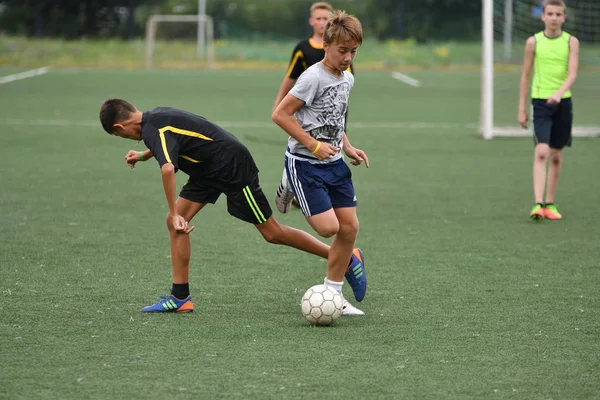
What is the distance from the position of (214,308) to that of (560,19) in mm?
4968

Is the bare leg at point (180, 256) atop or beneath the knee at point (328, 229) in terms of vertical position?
beneath

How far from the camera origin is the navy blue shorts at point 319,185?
238 inches

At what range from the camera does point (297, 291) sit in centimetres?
689

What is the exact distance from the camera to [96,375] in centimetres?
492

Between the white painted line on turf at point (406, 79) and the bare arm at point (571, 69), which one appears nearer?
the bare arm at point (571, 69)

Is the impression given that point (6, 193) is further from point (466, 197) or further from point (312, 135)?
point (312, 135)

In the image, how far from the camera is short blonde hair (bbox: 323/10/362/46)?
19.1ft

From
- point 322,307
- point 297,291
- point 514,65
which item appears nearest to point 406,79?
point 514,65

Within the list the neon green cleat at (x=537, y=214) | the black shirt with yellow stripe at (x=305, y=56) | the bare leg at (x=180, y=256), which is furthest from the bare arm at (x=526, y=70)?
the bare leg at (x=180, y=256)

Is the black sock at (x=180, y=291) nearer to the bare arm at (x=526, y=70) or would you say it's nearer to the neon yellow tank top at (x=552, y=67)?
the bare arm at (x=526, y=70)

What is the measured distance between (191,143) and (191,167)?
205mm

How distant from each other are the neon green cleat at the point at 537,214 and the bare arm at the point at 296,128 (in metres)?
4.17

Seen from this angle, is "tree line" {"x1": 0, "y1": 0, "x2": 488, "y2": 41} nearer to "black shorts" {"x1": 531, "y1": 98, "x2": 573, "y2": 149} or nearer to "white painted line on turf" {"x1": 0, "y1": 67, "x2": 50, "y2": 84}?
"white painted line on turf" {"x1": 0, "y1": 67, "x2": 50, "y2": 84}

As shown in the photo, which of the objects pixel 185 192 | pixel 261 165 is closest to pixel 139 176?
pixel 261 165
